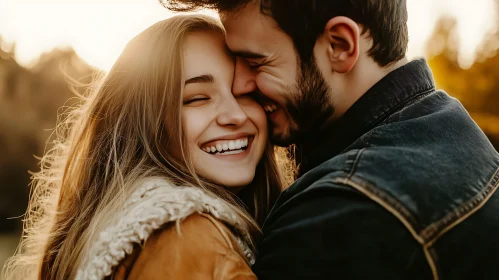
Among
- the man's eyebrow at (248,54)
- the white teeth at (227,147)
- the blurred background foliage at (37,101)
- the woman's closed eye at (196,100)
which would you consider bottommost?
the blurred background foliage at (37,101)

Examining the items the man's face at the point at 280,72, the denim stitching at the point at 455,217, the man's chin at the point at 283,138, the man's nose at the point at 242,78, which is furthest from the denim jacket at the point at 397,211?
the man's nose at the point at 242,78

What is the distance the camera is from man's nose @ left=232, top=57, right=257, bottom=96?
2549mm

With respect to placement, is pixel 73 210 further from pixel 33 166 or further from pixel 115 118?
pixel 33 166

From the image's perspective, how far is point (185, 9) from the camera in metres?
2.54

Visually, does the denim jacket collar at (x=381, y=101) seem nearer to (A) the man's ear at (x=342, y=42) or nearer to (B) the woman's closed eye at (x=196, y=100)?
(A) the man's ear at (x=342, y=42)

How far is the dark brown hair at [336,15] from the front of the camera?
2.17m

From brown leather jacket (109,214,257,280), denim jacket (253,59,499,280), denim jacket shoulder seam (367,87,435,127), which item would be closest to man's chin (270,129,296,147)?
denim jacket shoulder seam (367,87,435,127)

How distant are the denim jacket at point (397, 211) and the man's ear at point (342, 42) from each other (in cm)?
39

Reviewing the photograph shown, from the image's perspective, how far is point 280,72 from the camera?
2.34 metres

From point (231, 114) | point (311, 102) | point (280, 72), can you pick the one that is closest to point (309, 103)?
point (311, 102)

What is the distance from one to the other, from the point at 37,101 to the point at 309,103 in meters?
18.7

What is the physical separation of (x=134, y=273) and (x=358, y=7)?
4.48ft

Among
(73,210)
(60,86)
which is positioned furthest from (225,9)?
(60,86)

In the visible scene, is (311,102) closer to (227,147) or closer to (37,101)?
(227,147)
